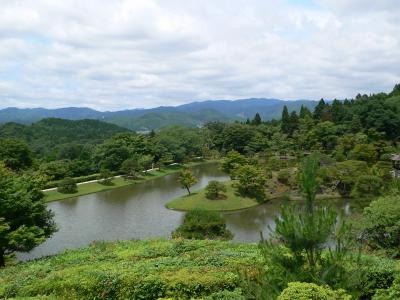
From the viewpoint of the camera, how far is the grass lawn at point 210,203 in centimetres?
4306

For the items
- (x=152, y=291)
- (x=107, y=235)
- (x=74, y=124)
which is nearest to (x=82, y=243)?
(x=107, y=235)

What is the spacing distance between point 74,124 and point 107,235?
395ft

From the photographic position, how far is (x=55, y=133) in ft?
410

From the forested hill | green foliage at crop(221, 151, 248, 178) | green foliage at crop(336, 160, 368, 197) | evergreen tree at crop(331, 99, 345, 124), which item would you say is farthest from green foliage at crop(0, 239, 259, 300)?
the forested hill

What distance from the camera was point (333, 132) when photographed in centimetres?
6662

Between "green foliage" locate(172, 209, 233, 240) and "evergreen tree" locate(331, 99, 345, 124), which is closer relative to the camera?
"green foliage" locate(172, 209, 233, 240)

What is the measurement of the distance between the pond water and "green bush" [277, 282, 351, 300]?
81.8 ft

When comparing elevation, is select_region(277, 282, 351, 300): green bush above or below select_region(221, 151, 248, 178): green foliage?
above

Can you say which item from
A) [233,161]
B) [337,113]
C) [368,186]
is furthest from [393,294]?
[337,113]

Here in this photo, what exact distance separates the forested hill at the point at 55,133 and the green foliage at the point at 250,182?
6434 centimetres

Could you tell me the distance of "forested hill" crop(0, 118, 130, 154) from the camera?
107 m

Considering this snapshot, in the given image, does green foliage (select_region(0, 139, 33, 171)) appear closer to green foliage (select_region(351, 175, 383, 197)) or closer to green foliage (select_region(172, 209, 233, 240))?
green foliage (select_region(172, 209, 233, 240))

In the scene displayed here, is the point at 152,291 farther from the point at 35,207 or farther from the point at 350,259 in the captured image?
the point at 35,207

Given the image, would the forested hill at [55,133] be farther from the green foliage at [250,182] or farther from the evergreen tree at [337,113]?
the green foliage at [250,182]
